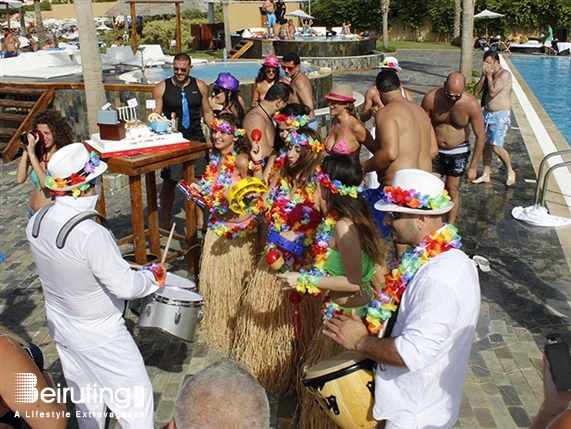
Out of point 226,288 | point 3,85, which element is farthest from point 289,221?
point 3,85

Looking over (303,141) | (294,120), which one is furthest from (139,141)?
(303,141)

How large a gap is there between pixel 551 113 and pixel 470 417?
16.0 meters

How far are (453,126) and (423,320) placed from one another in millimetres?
5237

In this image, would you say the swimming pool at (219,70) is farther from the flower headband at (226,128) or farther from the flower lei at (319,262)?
the flower lei at (319,262)

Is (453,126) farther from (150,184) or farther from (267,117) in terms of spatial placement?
(150,184)

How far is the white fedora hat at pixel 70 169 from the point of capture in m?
3.26

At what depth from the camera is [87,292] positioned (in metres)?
3.22

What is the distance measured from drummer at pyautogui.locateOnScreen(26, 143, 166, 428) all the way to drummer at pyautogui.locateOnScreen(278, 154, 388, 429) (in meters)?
0.99

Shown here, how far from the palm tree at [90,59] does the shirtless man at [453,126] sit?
5.58 m

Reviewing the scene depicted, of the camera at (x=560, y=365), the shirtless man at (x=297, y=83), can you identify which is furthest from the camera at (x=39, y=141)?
the camera at (x=560, y=365)

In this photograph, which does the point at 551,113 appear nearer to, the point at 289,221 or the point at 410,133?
the point at 410,133

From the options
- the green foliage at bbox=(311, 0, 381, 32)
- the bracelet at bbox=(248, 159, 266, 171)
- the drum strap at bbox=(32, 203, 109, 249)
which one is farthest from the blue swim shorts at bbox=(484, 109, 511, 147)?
the green foliage at bbox=(311, 0, 381, 32)

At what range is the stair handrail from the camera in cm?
1090

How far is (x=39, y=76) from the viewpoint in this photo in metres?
13.4
